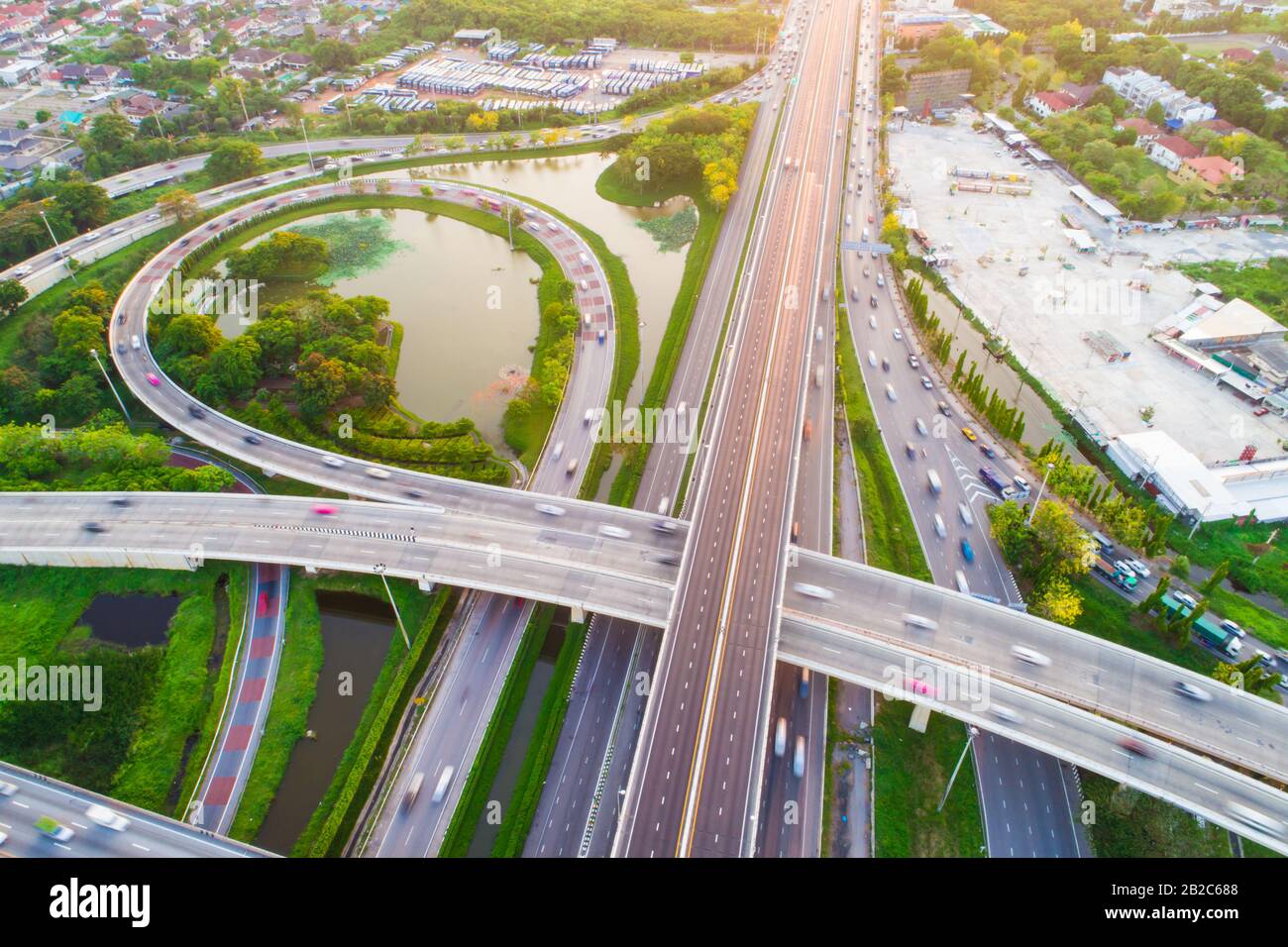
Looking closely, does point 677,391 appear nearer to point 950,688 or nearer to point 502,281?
point 502,281

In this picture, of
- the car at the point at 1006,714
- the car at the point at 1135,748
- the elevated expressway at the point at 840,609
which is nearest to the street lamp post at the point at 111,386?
the elevated expressway at the point at 840,609

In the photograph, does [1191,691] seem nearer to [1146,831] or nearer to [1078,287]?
[1146,831]

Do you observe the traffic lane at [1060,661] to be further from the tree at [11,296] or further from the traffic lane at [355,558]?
the tree at [11,296]

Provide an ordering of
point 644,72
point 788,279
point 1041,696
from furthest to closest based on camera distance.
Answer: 1. point 644,72
2. point 788,279
3. point 1041,696

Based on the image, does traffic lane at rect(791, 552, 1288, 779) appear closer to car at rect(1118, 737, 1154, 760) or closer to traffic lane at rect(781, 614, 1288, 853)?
traffic lane at rect(781, 614, 1288, 853)

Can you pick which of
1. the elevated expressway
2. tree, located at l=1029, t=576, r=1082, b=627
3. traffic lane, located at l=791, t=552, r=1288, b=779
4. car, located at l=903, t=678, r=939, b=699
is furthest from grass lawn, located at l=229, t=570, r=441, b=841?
tree, located at l=1029, t=576, r=1082, b=627

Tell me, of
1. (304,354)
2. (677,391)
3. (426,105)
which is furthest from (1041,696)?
(426,105)
